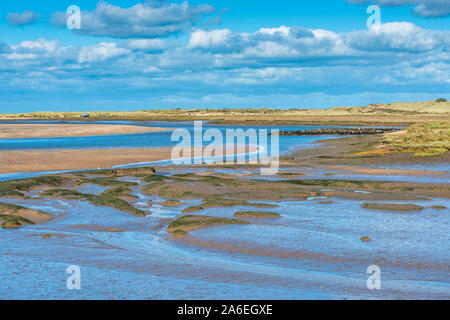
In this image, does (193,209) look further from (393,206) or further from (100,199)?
(393,206)

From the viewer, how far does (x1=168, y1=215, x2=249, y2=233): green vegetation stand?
16656mm

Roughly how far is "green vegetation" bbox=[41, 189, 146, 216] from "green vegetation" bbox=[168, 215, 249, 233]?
2590 millimetres

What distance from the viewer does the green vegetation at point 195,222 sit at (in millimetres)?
16656

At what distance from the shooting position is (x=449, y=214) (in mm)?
19188

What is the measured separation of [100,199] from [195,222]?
6547mm

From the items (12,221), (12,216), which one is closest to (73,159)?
(12,216)

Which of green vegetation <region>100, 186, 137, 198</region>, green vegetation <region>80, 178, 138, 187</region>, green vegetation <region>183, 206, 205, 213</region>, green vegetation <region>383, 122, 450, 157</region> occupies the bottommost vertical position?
green vegetation <region>183, 206, 205, 213</region>

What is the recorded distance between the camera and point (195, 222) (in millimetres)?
17141

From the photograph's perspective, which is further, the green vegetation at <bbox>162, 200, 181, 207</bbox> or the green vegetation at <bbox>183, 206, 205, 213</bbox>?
the green vegetation at <bbox>162, 200, 181, 207</bbox>

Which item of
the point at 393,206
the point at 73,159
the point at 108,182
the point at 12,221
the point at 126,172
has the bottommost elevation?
the point at 393,206

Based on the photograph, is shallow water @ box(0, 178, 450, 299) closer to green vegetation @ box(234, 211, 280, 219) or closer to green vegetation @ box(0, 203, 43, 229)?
green vegetation @ box(234, 211, 280, 219)

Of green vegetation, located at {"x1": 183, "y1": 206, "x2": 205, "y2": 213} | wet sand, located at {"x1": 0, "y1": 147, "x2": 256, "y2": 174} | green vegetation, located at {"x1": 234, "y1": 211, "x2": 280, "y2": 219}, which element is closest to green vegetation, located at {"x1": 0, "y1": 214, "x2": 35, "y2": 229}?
green vegetation, located at {"x1": 183, "y1": 206, "x2": 205, "y2": 213}

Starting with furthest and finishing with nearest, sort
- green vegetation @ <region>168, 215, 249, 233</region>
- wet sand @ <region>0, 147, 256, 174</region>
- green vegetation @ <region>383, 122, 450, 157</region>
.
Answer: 1. green vegetation @ <region>383, 122, 450, 157</region>
2. wet sand @ <region>0, 147, 256, 174</region>
3. green vegetation @ <region>168, 215, 249, 233</region>

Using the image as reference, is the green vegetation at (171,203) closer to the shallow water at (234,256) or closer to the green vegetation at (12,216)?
the shallow water at (234,256)
